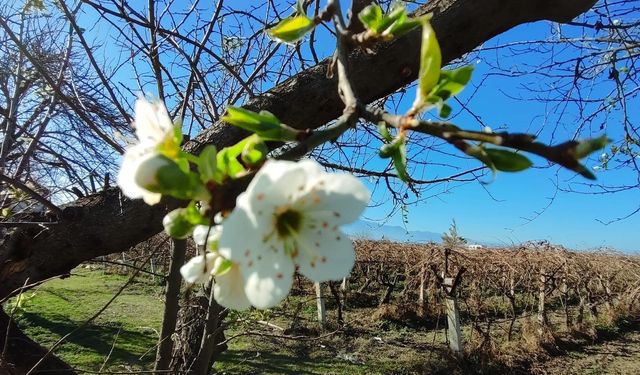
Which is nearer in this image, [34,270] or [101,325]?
[34,270]

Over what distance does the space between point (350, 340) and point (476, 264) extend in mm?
3828

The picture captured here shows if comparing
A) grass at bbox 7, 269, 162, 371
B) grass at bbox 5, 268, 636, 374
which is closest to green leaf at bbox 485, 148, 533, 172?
grass at bbox 7, 269, 162, 371

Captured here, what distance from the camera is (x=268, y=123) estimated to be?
49 centimetres

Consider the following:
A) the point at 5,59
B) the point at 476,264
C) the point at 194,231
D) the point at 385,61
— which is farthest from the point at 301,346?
the point at 194,231

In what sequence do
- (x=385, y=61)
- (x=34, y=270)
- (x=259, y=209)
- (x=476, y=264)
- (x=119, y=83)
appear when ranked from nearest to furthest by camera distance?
1. (x=259, y=209)
2. (x=385, y=61)
3. (x=34, y=270)
4. (x=119, y=83)
5. (x=476, y=264)

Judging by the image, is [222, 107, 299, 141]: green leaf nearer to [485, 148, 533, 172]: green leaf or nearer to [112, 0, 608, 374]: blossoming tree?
[112, 0, 608, 374]: blossoming tree

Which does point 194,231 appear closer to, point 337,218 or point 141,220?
point 337,218

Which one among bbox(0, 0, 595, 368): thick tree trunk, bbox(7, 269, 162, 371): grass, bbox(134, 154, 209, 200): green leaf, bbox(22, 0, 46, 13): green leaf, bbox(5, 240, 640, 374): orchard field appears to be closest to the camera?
bbox(134, 154, 209, 200): green leaf

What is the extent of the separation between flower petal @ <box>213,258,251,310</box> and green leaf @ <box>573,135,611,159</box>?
0.36m

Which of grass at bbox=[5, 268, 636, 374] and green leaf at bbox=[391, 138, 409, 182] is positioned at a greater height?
green leaf at bbox=[391, 138, 409, 182]

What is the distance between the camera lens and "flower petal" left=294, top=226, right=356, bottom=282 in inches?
20.7

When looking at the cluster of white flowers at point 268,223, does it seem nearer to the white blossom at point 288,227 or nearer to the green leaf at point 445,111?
the white blossom at point 288,227

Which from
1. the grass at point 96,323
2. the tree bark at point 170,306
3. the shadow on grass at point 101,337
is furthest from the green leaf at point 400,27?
the shadow on grass at point 101,337

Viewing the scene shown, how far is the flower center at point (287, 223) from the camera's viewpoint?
514 millimetres
